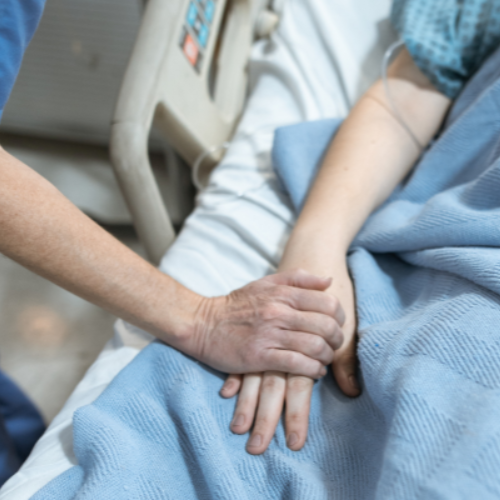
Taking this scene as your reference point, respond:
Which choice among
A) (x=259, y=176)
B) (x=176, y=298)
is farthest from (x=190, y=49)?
(x=176, y=298)

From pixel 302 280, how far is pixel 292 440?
201 millimetres

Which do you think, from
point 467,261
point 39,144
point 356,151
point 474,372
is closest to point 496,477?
point 474,372

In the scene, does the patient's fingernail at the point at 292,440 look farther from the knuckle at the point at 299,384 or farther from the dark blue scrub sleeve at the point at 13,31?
the dark blue scrub sleeve at the point at 13,31

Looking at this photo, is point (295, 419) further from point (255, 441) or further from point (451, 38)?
point (451, 38)

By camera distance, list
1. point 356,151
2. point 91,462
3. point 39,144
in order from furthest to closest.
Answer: point 39,144 < point 356,151 < point 91,462

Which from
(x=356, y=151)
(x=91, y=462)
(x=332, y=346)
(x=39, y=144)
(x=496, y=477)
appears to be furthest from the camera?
(x=39, y=144)

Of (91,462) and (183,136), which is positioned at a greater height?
(183,136)

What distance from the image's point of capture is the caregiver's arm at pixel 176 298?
1.64 feet

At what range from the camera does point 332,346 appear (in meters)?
0.58

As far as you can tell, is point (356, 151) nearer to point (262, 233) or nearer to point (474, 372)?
point (262, 233)

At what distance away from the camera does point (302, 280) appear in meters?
0.60

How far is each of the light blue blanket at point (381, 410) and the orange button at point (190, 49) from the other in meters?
0.49

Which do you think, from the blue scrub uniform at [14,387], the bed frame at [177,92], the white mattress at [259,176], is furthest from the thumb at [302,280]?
the blue scrub uniform at [14,387]

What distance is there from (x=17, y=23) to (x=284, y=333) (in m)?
0.48
